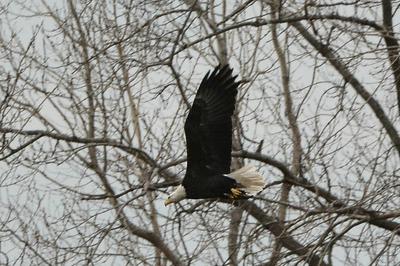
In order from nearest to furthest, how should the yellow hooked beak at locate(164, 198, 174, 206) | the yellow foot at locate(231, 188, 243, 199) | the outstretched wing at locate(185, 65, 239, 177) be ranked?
the outstretched wing at locate(185, 65, 239, 177), the yellow foot at locate(231, 188, 243, 199), the yellow hooked beak at locate(164, 198, 174, 206)

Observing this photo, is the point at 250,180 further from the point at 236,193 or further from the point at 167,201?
the point at 167,201

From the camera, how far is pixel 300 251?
6.80 metres

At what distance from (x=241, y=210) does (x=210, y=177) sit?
1.18m

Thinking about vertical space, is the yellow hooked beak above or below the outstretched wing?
below

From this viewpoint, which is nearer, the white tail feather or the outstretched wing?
the outstretched wing

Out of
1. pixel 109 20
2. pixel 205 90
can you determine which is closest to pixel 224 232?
pixel 205 90

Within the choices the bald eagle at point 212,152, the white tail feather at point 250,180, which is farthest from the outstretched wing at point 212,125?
the white tail feather at point 250,180

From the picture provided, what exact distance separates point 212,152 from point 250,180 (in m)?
0.37

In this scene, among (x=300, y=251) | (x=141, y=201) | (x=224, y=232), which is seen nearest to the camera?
(x=300, y=251)

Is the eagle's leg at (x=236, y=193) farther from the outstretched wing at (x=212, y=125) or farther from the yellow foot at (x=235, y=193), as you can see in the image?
the outstretched wing at (x=212, y=125)

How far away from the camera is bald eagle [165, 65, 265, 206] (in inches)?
319

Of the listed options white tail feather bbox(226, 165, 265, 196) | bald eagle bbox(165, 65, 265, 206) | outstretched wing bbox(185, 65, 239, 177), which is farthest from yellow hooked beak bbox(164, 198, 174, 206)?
white tail feather bbox(226, 165, 265, 196)

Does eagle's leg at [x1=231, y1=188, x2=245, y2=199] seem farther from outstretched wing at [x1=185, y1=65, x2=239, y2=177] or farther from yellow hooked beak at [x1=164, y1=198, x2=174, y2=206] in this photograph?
yellow hooked beak at [x1=164, y1=198, x2=174, y2=206]

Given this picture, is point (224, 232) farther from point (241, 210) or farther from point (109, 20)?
point (109, 20)
